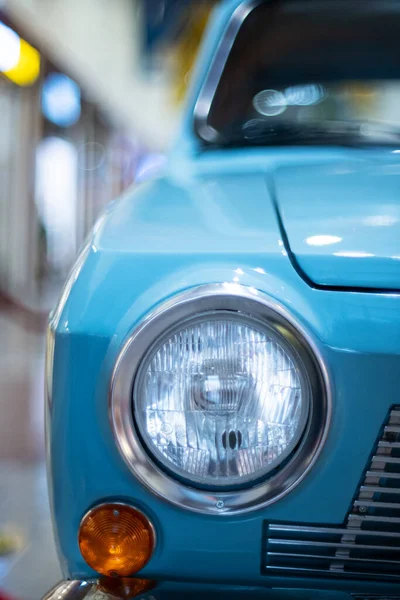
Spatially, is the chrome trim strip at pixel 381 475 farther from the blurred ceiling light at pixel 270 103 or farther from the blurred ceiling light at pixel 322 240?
the blurred ceiling light at pixel 270 103

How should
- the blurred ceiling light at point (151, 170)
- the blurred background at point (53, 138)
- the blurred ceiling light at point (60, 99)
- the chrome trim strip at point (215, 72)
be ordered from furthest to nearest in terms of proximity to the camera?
the blurred ceiling light at point (60, 99)
the blurred background at point (53, 138)
the chrome trim strip at point (215, 72)
the blurred ceiling light at point (151, 170)

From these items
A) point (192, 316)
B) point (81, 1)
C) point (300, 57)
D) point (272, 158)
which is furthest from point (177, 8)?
point (192, 316)

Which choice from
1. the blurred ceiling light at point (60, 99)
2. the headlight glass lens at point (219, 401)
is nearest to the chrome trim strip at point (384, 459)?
the headlight glass lens at point (219, 401)

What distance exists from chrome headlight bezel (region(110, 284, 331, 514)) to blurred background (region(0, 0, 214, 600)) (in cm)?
144

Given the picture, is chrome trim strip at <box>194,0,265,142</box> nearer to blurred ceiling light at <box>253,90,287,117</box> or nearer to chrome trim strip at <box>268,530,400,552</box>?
blurred ceiling light at <box>253,90,287,117</box>

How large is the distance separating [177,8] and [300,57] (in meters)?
6.62

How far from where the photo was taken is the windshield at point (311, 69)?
1749mm

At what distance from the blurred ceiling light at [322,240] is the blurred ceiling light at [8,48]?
7400mm

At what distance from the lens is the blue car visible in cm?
81

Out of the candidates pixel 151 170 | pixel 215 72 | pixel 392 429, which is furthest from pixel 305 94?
pixel 392 429

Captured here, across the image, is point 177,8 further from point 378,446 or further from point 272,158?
point 378,446

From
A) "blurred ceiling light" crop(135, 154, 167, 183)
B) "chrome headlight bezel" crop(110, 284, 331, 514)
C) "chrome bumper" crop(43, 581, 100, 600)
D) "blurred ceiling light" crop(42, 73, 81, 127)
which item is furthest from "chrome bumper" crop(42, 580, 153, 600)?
"blurred ceiling light" crop(42, 73, 81, 127)

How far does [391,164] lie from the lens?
3.96 feet

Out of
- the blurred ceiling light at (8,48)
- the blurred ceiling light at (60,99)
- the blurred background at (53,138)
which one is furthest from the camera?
the blurred ceiling light at (60,99)
